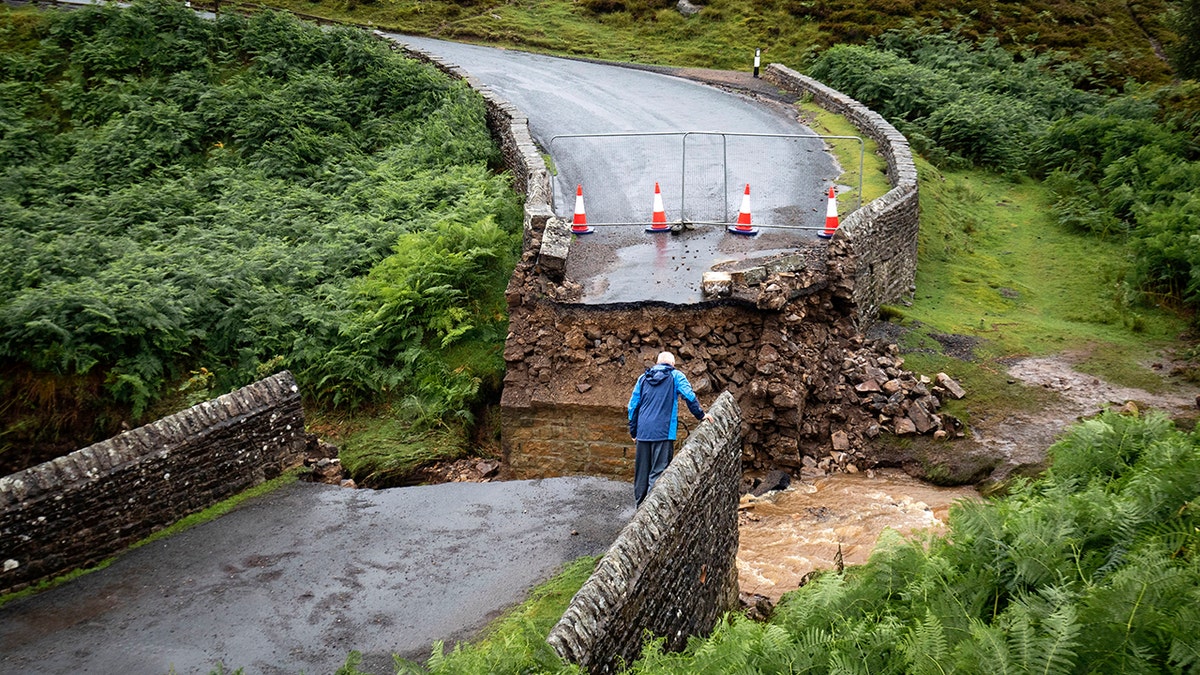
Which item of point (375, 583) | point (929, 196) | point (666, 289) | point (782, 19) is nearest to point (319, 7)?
point (782, 19)

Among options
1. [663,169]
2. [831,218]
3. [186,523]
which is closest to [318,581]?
[186,523]

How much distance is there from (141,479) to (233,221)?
8944mm

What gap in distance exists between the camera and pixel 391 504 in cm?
992

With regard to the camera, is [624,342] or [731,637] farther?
[624,342]

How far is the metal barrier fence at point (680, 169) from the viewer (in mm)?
16188

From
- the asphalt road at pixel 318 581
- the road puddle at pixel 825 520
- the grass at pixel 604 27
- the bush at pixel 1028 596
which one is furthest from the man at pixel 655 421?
the grass at pixel 604 27

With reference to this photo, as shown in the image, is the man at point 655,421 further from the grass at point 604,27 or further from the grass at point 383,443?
the grass at point 604,27

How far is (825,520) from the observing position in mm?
11922

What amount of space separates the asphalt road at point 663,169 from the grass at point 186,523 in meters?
4.64

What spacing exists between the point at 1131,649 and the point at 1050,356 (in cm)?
1173

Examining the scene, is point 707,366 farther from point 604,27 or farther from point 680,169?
point 604,27

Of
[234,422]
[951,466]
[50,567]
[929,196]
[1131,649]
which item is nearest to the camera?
[1131,649]

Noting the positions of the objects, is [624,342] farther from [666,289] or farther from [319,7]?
[319,7]

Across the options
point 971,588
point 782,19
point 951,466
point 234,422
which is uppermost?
point 782,19
